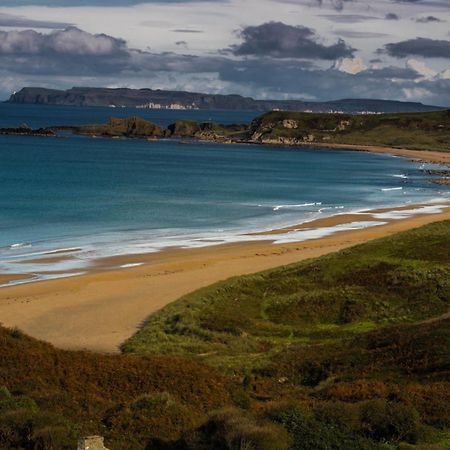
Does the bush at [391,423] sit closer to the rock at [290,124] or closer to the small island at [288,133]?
the small island at [288,133]

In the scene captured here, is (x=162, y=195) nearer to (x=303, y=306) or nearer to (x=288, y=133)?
(x=303, y=306)

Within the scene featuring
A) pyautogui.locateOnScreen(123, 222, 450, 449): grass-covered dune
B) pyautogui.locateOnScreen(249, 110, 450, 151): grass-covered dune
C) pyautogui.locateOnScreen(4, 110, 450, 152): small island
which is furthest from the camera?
pyautogui.locateOnScreen(249, 110, 450, 151): grass-covered dune

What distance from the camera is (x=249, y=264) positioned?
42.2 metres

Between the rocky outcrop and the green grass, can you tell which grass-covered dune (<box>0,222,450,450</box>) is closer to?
the green grass

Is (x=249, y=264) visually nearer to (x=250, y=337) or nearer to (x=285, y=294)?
(x=285, y=294)

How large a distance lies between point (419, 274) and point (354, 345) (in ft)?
32.1

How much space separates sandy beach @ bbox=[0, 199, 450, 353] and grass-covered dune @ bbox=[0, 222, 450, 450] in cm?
202

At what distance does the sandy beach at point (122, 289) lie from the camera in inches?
1143

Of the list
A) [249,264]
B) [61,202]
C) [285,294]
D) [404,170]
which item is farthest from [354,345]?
[404,170]

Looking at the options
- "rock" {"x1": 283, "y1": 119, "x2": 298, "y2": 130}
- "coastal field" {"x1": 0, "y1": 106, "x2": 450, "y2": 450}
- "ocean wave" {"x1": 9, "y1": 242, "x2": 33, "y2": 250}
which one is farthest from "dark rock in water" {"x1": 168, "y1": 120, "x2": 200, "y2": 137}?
"ocean wave" {"x1": 9, "y1": 242, "x2": 33, "y2": 250}

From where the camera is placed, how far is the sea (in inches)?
2000

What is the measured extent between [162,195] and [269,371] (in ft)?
194

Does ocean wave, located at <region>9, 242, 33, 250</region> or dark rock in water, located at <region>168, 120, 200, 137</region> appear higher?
dark rock in water, located at <region>168, 120, 200, 137</region>

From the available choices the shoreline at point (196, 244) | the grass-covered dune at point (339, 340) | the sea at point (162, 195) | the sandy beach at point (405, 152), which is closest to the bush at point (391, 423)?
the grass-covered dune at point (339, 340)
